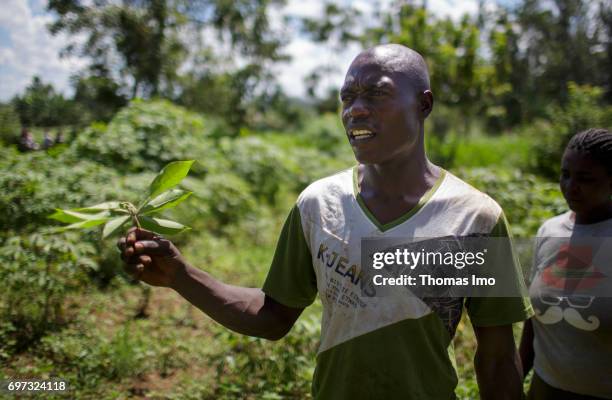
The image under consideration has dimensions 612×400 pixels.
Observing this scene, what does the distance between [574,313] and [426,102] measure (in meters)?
0.91

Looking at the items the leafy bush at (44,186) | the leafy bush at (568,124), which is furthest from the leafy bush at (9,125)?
the leafy bush at (568,124)

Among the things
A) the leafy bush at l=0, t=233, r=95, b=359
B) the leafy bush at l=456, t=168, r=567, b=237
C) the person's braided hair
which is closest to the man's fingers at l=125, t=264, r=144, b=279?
the person's braided hair

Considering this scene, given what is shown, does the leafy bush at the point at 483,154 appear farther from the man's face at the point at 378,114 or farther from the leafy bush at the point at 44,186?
the man's face at the point at 378,114

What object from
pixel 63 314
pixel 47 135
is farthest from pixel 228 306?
pixel 47 135

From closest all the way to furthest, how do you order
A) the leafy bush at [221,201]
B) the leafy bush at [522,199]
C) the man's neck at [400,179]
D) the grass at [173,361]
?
the man's neck at [400,179], the grass at [173,361], the leafy bush at [522,199], the leafy bush at [221,201]

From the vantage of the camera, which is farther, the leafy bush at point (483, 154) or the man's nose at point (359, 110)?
the leafy bush at point (483, 154)

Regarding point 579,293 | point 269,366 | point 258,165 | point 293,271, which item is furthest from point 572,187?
point 258,165

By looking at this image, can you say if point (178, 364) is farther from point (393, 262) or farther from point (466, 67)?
point (466, 67)

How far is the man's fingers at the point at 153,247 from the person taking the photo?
1.21m

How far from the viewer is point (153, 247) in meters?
1.24

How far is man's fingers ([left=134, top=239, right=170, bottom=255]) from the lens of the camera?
1215mm

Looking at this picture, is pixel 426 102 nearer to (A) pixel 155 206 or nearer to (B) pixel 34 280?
(A) pixel 155 206

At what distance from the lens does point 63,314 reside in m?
3.41

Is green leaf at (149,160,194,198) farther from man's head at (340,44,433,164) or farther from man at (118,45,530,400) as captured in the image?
man's head at (340,44,433,164)
